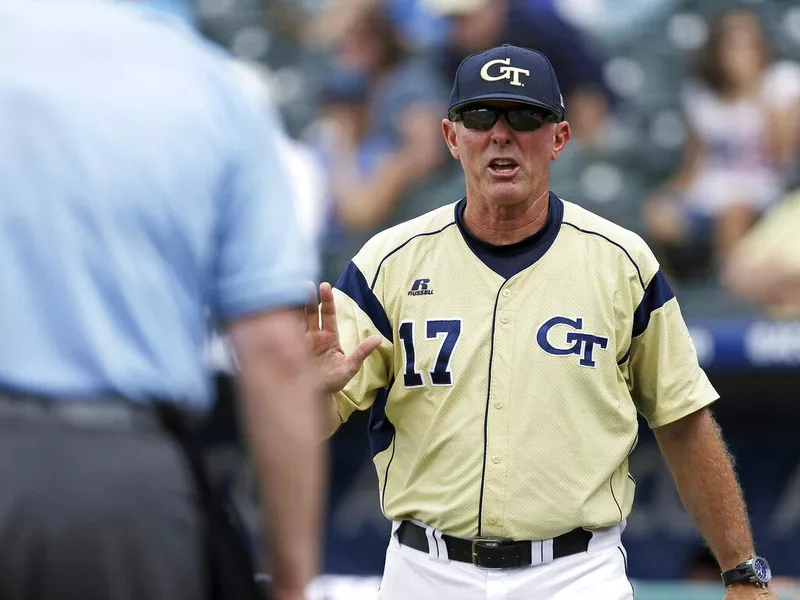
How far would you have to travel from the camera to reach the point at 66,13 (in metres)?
1.91

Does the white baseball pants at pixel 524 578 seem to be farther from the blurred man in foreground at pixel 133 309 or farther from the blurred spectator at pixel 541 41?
the blurred spectator at pixel 541 41

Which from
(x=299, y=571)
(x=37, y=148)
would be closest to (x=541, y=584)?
(x=299, y=571)

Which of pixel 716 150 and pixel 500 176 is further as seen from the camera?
pixel 716 150

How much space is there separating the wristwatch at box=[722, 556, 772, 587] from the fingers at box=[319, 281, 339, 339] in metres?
1.34

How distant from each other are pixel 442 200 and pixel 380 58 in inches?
47.3

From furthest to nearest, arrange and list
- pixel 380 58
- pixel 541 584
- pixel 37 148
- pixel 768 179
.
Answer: pixel 380 58, pixel 768 179, pixel 541 584, pixel 37 148

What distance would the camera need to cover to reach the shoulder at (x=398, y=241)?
13.0 feet

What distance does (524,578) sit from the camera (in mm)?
3656

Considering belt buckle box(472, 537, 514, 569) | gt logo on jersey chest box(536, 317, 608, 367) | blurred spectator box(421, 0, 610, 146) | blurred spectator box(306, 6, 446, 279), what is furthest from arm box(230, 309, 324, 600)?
blurred spectator box(421, 0, 610, 146)

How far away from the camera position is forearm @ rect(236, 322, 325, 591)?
190 cm

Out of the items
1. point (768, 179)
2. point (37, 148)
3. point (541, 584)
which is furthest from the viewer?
point (768, 179)

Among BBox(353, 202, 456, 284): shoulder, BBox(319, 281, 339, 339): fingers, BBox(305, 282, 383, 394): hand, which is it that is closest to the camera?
Answer: BBox(319, 281, 339, 339): fingers

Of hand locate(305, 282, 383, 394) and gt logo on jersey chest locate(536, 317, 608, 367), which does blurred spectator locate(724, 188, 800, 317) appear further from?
hand locate(305, 282, 383, 394)

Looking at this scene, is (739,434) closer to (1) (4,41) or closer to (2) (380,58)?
(2) (380,58)
